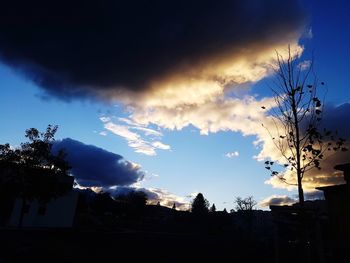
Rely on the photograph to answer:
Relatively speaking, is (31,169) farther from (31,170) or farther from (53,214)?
(53,214)

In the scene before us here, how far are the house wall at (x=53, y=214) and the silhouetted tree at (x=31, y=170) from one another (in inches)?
358

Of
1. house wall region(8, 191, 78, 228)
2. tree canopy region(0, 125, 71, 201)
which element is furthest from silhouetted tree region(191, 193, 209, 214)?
tree canopy region(0, 125, 71, 201)

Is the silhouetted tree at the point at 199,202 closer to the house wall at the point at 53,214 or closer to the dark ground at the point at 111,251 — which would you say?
the house wall at the point at 53,214

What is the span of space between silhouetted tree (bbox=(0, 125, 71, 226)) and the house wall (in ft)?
29.9

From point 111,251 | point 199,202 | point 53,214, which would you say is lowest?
point 111,251

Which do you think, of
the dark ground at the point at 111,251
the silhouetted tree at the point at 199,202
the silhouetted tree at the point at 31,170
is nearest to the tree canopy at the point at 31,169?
the silhouetted tree at the point at 31,170

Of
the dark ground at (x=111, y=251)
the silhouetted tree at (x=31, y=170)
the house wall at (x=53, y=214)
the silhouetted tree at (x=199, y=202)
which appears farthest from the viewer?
the silhouetted tree at (x=199, y=202)

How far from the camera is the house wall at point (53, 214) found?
48750mm

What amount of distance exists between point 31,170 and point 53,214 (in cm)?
1332

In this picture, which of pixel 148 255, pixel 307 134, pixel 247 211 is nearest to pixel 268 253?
pixel 148 255

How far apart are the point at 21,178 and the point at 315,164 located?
32.6 meters

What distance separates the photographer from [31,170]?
38.7 meters

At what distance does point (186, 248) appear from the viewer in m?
27.3

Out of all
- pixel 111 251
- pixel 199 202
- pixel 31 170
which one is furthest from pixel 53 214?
pixel 199 202
